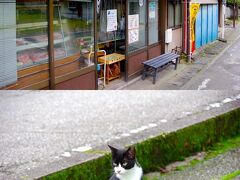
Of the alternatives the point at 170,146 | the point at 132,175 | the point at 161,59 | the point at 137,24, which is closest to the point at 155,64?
the point at 161,59

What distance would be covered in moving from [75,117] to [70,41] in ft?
17.7

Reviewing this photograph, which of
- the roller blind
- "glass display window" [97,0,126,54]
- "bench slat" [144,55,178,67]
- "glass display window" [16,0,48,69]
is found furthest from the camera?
"bench slat" [144,55,178,67]

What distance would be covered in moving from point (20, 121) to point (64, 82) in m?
4.85

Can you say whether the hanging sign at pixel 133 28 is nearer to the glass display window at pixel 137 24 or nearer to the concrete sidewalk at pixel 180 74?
the glass display window at pixel 137 24

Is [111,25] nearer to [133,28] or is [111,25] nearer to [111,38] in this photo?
[111,38]

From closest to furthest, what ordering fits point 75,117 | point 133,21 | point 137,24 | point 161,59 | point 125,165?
point 125,165 → point 75,117 → point 133,21 → point 137,24 → point 161,59

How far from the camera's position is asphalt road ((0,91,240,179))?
347cm

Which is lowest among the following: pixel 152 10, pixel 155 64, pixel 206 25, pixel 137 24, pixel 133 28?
pixel 155 64

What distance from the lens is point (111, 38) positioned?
42.0 ft

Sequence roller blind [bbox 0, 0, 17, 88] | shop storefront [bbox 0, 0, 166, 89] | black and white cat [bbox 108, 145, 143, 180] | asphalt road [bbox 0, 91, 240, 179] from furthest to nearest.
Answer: shop storefront [bbox 0, 0, 166, 89] < roller blind [bbox 0, 0, 17, 88] < asphalt road [bbox 0, 91, 240, 179] < black and white cat [bbox 108, 145, 143, 180]

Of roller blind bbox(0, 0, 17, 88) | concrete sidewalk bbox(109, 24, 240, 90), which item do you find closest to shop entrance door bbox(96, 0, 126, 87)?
concrete sidewalk bbox(109, 24, 240, 90)

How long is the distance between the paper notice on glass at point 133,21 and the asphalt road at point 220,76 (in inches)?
92.2

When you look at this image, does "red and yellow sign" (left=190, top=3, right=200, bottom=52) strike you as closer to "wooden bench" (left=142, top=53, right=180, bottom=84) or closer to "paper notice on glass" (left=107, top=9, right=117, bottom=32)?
"wooden bench" (left=142, top=53, right=180, bottom=84)

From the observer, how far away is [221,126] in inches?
154
